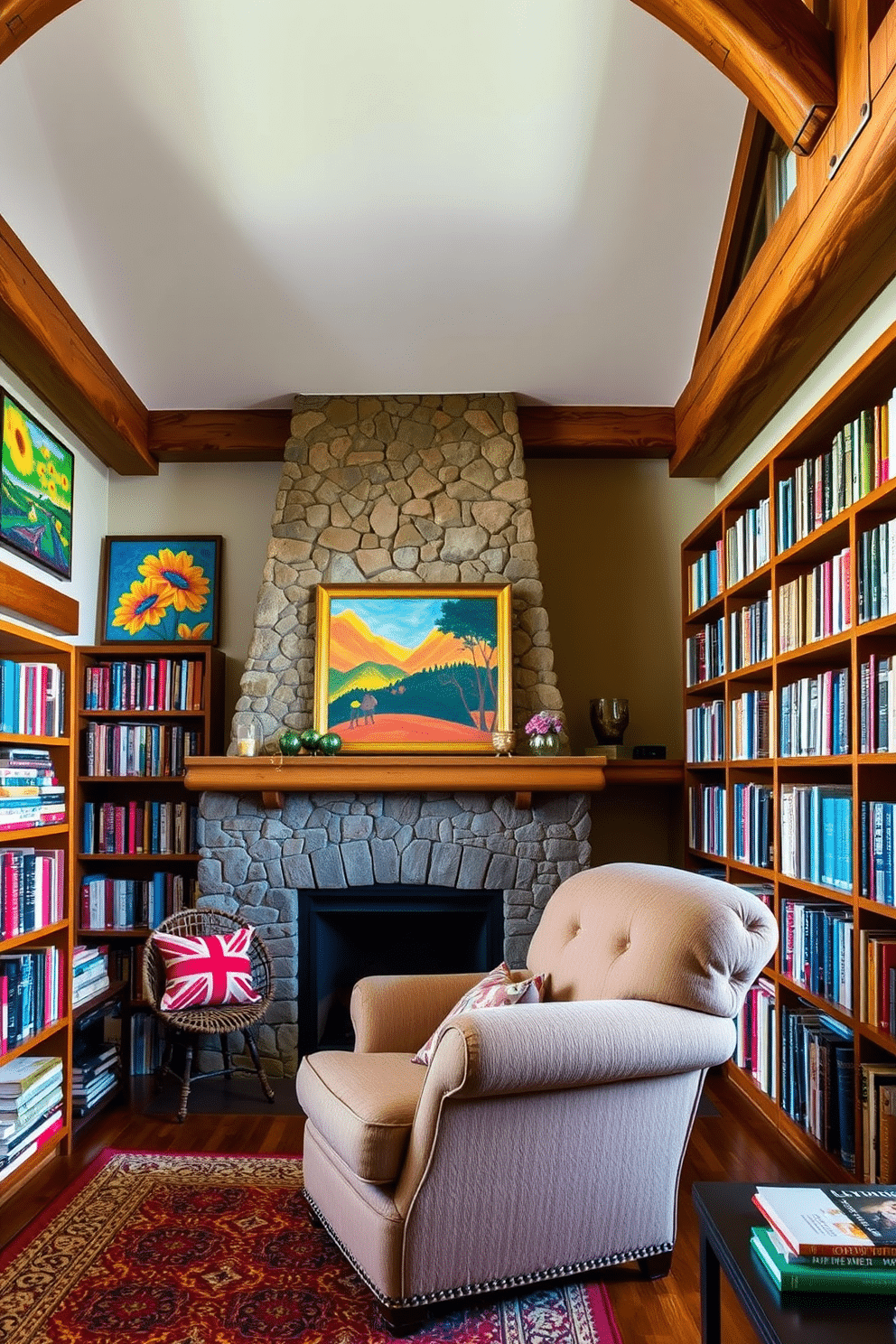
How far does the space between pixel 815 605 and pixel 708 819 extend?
150 cm

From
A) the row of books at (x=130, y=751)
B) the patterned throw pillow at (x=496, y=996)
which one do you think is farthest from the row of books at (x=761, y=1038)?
the row of books at (x=130, y=751)

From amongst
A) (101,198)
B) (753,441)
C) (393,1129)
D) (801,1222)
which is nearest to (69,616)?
(101,198)

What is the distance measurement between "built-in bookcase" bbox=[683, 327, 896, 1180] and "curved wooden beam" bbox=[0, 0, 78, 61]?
2.24 metres

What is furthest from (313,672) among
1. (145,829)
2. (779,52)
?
(779,52)

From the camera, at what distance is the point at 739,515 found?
4.26 metres

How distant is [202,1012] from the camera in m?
3.90

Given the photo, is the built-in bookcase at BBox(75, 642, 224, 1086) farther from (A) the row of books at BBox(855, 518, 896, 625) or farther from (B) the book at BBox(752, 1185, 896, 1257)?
(B) the book at BBox(752, 1185, 896, 1257)

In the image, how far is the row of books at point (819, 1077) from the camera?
2984 millimetres

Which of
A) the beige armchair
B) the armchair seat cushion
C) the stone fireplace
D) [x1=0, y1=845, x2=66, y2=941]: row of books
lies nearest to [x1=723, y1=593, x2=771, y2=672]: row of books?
the stone fireplace

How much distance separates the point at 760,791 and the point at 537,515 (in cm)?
198

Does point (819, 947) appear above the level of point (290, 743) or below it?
below

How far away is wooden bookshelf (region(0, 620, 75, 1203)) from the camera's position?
3.22 meters

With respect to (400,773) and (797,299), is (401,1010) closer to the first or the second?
(400,773)

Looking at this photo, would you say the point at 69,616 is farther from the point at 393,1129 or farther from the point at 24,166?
the point at 393,1129
